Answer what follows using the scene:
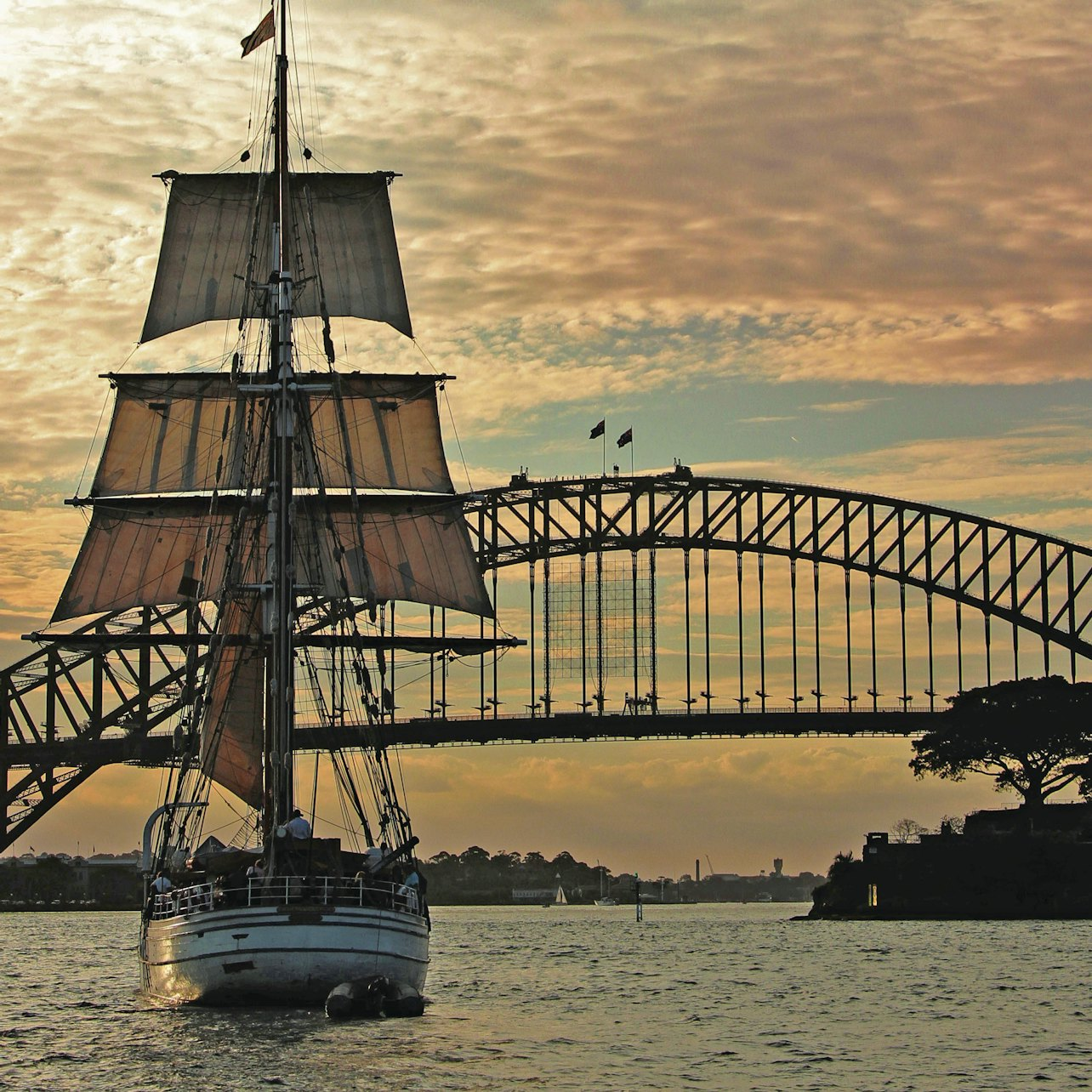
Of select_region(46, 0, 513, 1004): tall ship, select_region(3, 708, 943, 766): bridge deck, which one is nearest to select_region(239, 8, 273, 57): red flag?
select_region(46, 0, 513, 1004): tall ship

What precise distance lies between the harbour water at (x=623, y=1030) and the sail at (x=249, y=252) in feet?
71.0

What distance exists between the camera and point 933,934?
80.6 m

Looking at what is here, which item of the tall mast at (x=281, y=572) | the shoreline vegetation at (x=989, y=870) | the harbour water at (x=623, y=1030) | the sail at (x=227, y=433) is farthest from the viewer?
the shoreline vegetation at (x=989, y=870)

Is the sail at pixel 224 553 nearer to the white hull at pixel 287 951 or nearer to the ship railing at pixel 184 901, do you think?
the ship railing at pixel 184 901

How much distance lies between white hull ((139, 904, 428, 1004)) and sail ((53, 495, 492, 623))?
71.0ft

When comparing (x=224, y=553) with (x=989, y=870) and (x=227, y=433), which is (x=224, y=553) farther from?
(x=989, y=870)

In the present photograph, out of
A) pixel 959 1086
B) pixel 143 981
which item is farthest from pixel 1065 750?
pixel 959 1086

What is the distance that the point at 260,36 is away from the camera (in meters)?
58.2

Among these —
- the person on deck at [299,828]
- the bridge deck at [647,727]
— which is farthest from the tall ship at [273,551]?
the bridge deck at [647,727]

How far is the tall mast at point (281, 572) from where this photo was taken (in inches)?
1913

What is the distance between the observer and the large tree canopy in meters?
102

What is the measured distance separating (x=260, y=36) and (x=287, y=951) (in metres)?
28.8

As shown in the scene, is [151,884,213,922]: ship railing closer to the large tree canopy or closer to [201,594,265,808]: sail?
[201,594,265,808]: sail

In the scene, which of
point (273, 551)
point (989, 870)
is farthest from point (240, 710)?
point (989, 870)
